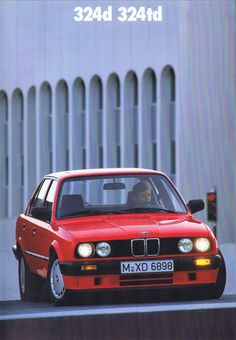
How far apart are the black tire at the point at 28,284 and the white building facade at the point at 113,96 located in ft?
0.75

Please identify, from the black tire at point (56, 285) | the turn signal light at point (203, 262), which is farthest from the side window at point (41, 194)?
the turn signal light at point (203, 262)

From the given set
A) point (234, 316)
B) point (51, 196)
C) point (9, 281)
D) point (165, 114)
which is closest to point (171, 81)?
point (165, 114)

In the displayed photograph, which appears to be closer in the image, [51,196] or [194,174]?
[51,196]

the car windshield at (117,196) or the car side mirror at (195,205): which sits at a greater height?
the car windshield at (117,196)

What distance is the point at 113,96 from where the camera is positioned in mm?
18250

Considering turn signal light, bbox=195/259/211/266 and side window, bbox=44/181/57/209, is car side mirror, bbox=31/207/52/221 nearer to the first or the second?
side window, bbox=44/181/57/209

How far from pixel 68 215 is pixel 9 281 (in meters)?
4.77

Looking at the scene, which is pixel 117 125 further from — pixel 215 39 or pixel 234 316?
pixel 234 316

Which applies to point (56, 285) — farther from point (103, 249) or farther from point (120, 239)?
point (120, 239)

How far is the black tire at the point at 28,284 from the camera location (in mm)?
10070

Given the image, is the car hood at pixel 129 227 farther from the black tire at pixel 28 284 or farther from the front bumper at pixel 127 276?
the black tire at pixel 28 284

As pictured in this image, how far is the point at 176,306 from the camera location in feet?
29.6

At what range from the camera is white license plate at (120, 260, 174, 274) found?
9164 millimetres

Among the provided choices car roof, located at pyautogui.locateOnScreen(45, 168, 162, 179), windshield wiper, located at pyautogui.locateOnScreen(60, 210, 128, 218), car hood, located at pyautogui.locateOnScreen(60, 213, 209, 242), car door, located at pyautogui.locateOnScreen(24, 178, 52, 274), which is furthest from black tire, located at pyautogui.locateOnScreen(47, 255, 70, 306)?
car roof, located at pyautogui.locateOnScreen(45, 168, 162, 179)
